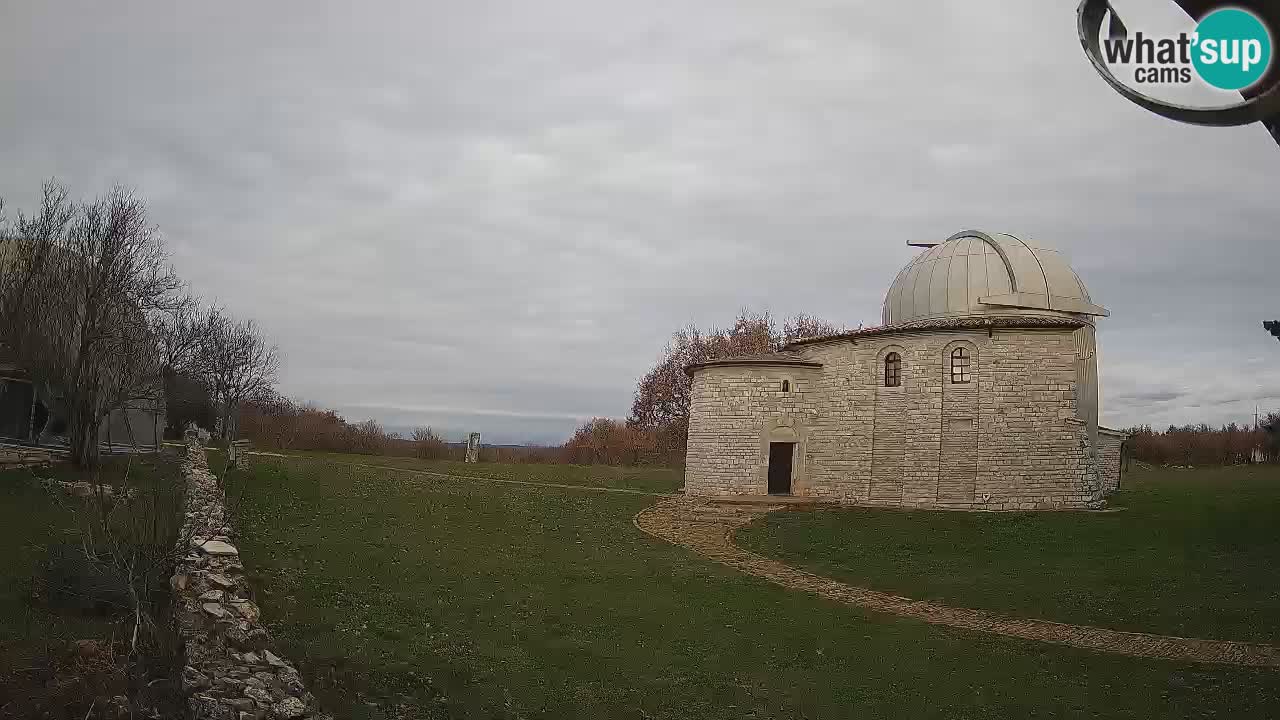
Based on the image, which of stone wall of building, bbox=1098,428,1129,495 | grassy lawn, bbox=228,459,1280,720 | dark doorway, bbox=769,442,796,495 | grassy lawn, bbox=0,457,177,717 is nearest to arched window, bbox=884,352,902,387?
dark doorway, bbox=769,442,796,495

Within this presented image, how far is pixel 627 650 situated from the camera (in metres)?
8.30

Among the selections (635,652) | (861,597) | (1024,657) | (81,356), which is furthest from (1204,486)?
(81,356)

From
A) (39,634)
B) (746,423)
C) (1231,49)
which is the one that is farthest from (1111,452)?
(39,634)

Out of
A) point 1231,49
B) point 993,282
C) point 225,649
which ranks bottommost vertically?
point 225,649

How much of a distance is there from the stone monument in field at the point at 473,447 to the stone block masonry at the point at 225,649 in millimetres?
27700

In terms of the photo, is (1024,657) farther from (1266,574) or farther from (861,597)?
(1266,574)

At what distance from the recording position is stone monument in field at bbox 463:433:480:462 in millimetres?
38375

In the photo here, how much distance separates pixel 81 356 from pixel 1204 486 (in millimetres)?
31930

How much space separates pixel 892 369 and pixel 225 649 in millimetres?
18092

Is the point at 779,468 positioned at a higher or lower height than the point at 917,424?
lower

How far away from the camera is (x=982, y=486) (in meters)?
19.6

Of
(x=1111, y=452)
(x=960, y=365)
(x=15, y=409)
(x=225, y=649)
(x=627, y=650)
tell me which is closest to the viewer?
(x=225, y=649)

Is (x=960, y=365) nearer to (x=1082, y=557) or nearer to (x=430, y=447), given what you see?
(x=1082, y=557)

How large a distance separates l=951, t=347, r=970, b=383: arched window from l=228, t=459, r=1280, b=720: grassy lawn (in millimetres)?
10364
